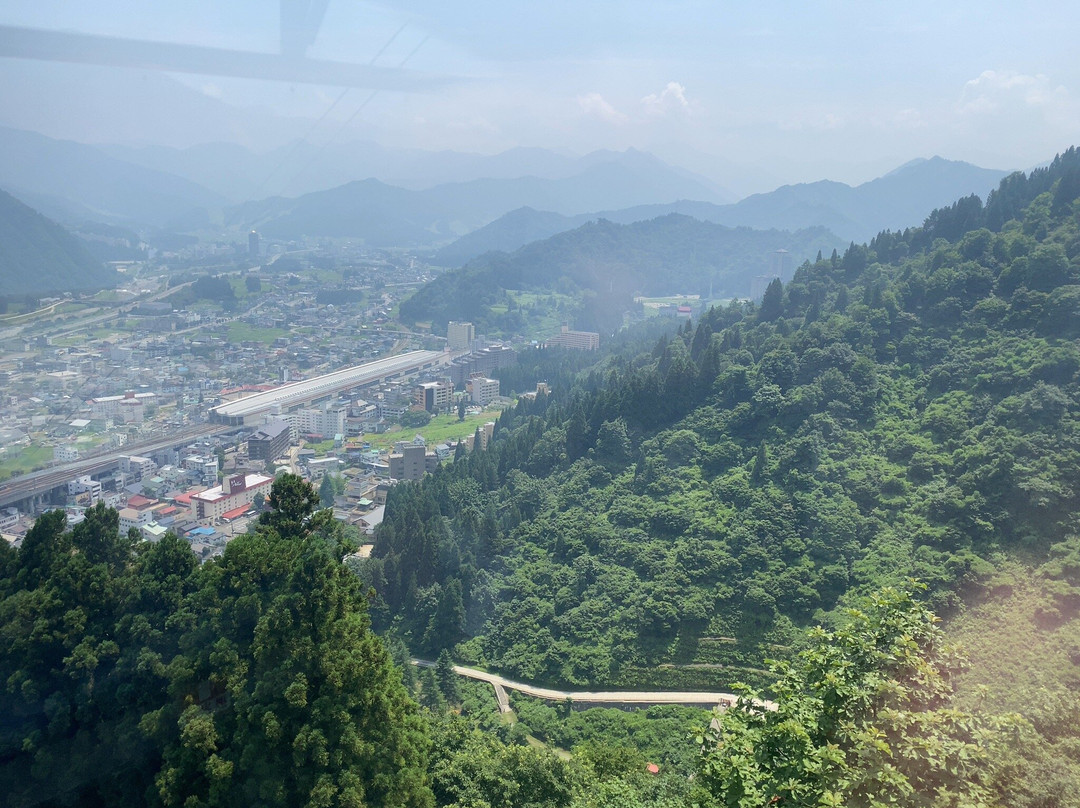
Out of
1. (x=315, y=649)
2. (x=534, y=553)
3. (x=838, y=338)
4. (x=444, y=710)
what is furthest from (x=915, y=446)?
(x=315, y=649)

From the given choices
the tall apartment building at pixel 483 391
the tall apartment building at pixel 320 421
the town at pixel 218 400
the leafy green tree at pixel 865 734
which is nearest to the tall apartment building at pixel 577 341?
the town at pixel 218 400

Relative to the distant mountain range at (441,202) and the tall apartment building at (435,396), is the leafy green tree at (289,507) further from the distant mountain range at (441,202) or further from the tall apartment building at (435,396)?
the distant mountain range at (441,202)

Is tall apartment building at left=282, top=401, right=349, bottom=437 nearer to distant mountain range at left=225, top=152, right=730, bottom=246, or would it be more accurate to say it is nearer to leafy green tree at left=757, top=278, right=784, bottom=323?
leafy green tree at left=757, top=278, right=784, bottom=323

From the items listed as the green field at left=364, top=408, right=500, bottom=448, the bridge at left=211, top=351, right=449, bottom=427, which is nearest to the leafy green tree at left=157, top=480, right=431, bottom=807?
the green field at left=364, top=408, right=500, bottom=448

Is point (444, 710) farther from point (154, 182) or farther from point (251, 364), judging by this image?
point (154, 182)

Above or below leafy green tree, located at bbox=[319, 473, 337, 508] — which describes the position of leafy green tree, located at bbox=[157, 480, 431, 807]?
above

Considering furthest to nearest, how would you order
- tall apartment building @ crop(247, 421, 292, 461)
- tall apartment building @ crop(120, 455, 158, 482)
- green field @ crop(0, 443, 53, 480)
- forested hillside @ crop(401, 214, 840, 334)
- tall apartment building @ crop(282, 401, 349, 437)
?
1. forested hillside @ crop(401, 214, 840, 334)
2. tall apartment building @ crop(282, 401, 349, 437)
3. tall apartment building @ crop(247, 421, 292, 461)
4. tall apartment building @ crop(120, 455, 158, 482)
5. green field @ crop(0, 443, 53, 480)

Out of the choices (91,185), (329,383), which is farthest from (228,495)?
(91,185)
